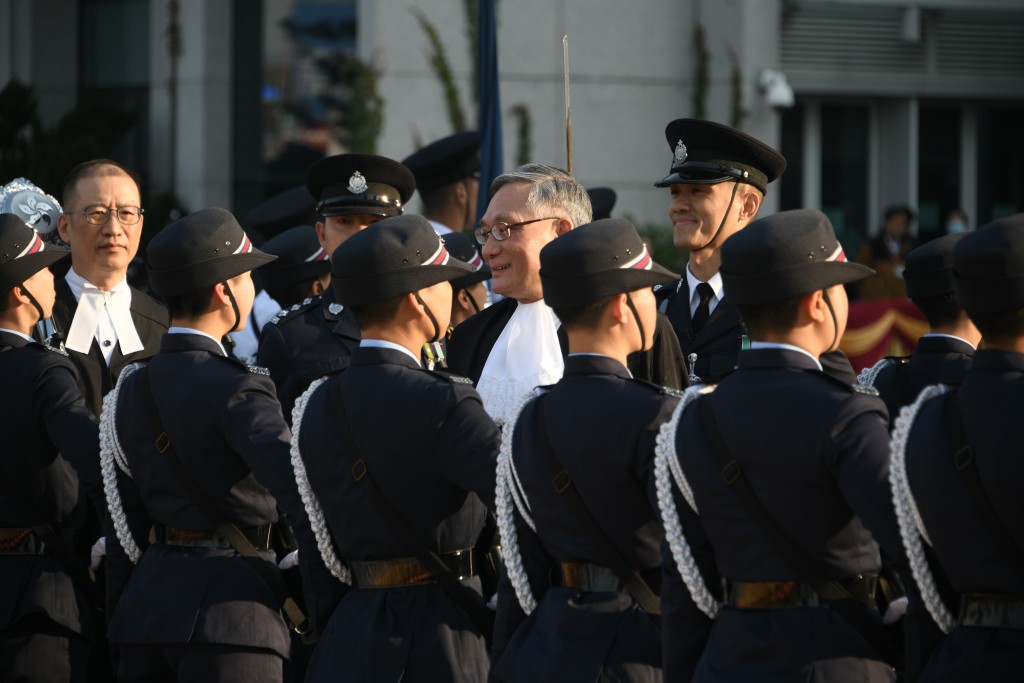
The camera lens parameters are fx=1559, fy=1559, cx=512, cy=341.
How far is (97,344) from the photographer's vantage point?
6.57 metres

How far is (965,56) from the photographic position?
57.8 feet

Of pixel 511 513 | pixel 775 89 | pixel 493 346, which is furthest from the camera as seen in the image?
pixel 775 89

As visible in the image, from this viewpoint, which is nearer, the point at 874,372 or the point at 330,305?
the point at 874,372

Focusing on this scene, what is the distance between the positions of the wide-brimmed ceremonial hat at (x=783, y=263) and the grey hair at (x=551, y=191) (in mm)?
1529

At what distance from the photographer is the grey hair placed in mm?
Answer: 5305

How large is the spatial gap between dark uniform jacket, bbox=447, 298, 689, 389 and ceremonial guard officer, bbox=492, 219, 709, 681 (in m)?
0.93

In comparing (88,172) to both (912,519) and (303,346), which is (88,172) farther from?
(912,519)

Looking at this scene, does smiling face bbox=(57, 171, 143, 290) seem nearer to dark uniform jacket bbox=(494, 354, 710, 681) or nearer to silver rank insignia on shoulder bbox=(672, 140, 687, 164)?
silver rank insignia on shoulder bbox=(672, 140, 687, 164)

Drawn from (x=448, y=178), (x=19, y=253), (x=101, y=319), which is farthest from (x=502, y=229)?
(x=448, y=178)

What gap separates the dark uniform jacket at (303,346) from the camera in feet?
20.8

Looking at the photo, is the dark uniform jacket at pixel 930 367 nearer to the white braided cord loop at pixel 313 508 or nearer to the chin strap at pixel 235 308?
the white braided cord loop at pixel 313 508

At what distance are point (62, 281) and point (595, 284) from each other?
3485mm

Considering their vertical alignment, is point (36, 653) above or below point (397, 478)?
below

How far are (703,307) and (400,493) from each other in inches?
69.9
